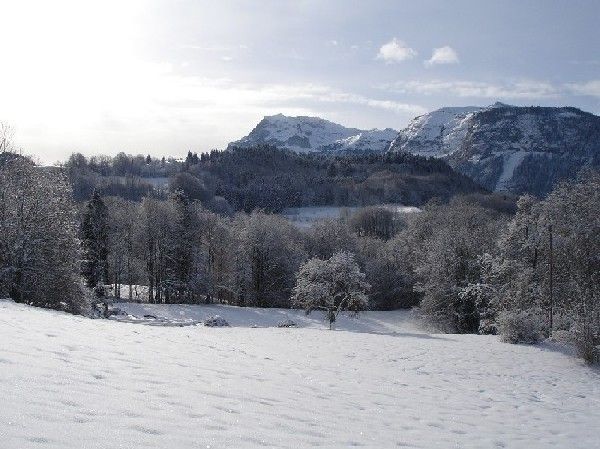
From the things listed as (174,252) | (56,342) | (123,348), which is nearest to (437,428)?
(123,348)

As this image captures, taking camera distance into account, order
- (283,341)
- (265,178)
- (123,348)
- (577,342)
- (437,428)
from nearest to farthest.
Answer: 1. (437,428)
2. (123,348)
3. (577,342)
4. (283,341)
5. (265,178)

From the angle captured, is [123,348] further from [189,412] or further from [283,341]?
[283,341]

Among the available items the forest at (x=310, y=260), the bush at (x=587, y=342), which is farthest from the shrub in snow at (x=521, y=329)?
the bush at (x=587, y=342)

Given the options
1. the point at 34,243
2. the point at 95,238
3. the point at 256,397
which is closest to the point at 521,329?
the point at 256,397

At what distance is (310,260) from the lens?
1623 inches

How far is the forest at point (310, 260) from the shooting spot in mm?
25078

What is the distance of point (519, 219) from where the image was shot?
36.2 meters

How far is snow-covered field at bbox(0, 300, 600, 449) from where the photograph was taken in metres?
6.00

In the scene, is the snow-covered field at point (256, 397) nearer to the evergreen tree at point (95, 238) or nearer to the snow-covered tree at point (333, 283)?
the snow-covered tree at point (333, 283)

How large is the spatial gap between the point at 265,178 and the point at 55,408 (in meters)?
174

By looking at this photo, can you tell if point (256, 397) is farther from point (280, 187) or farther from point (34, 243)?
point (280, 187)

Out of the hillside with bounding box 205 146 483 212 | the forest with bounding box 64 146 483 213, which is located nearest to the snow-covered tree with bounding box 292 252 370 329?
the forest with bounding box 64 146 483 213

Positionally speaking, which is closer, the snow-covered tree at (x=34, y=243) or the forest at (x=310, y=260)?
the snow-covered tree at (x=34, y=243)

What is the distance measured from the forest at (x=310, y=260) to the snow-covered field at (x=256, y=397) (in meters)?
8.15
